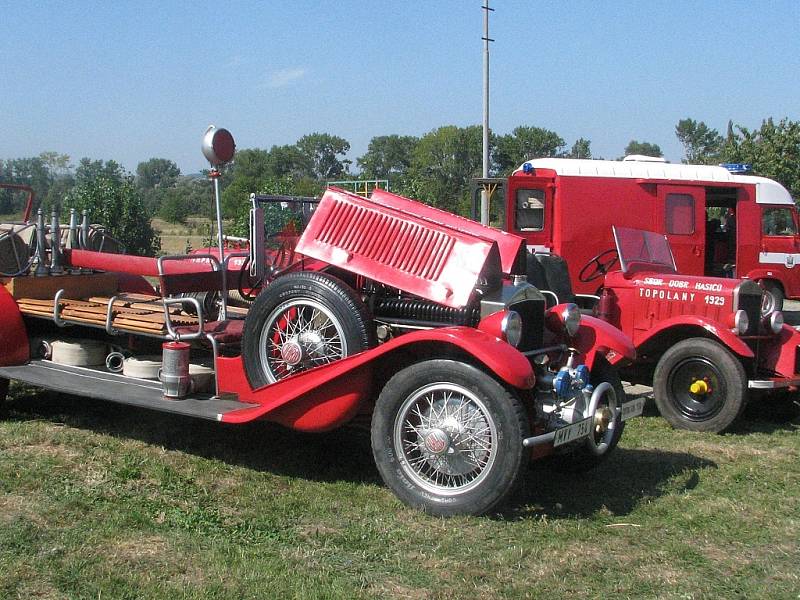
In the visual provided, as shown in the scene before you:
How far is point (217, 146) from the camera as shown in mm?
5527

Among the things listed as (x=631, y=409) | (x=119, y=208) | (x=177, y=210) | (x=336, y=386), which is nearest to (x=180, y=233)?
(x=177, y=210)

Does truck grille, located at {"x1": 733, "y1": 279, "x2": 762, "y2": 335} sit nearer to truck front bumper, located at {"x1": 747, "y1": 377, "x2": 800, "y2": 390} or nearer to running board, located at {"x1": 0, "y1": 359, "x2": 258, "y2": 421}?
truck front bumper, located at {"x1": 747, "y1": 377, "x2": 800, "y2": 390}

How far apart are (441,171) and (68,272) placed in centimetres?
4751

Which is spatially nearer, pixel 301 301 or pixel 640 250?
pixel 301 301

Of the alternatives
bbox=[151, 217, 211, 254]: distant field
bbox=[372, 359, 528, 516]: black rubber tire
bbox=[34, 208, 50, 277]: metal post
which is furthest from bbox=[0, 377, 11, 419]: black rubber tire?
bbox=[151, 217, 211, 254]: distant field

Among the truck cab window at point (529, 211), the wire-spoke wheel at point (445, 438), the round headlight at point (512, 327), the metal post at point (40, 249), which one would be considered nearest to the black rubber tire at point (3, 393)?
the metal post at point (40, 249)

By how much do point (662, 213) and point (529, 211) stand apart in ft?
7.34

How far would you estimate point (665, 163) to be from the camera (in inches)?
539

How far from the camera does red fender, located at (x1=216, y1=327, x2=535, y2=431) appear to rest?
14.1 ft

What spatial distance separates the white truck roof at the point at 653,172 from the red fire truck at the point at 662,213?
17 millimetres

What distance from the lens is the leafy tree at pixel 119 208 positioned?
21156 mm

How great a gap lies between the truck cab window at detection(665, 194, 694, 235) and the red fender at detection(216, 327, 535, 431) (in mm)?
9486

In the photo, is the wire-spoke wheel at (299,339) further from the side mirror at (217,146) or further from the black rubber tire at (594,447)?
the black rubber tire at (594,447)

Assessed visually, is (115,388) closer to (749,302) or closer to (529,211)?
(749,302)
